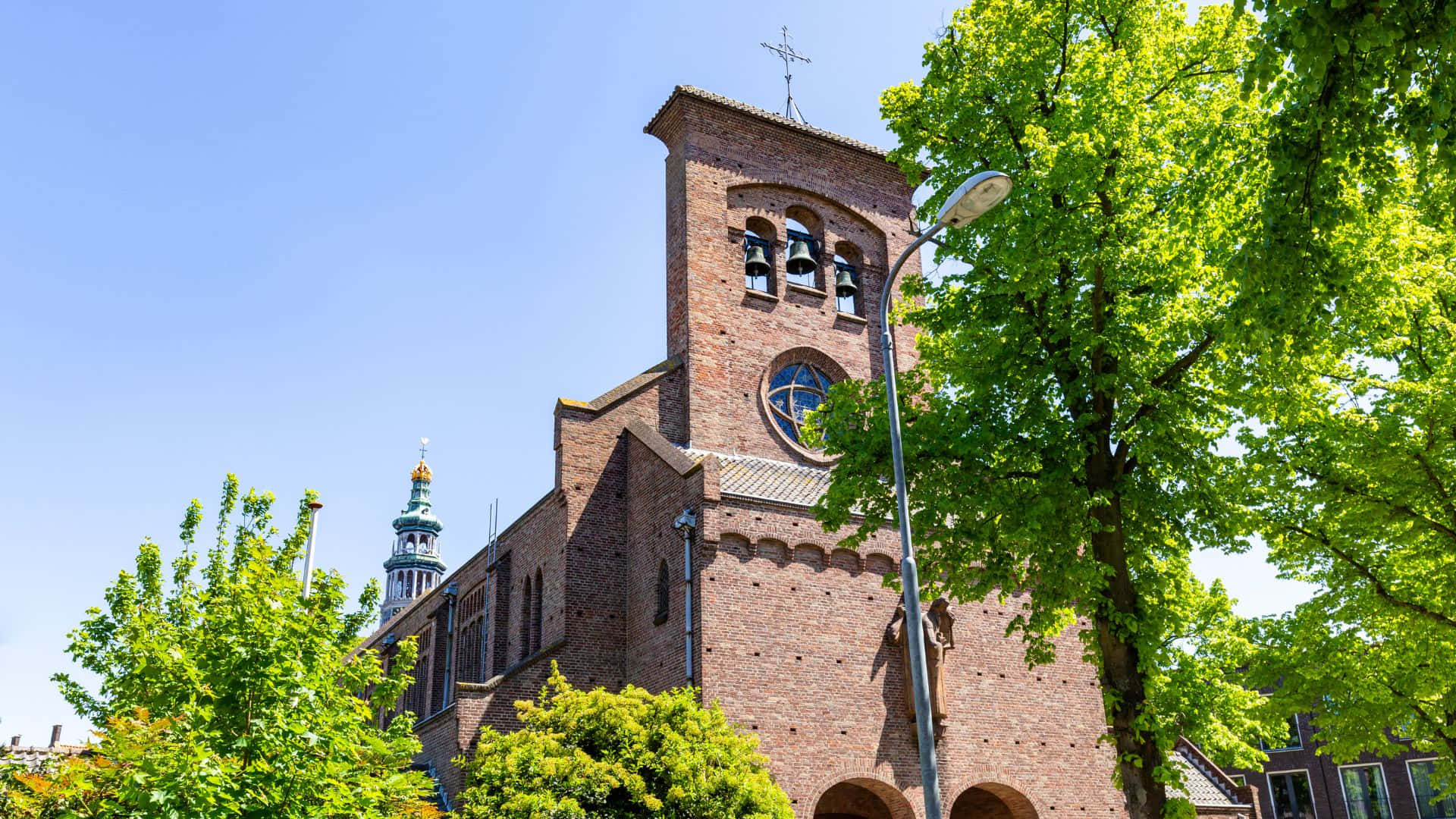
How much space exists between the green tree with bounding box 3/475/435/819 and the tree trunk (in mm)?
8128

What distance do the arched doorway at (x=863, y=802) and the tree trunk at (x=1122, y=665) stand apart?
7338 mm

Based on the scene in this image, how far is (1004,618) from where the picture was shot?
22609mm

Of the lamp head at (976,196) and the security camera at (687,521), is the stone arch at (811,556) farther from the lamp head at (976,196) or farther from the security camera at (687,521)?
the lamp head at (976,196)

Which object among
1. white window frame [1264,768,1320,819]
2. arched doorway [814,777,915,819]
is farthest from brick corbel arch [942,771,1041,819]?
white window frame [1264,768,1320,819]

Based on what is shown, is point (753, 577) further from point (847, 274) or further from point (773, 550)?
point (847, 274)

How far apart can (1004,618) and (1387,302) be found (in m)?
11.3

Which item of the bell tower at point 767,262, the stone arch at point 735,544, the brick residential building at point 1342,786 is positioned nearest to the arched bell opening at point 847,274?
the bell tower at point 767,262

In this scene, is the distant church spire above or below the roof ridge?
above

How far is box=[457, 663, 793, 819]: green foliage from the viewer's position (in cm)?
1479

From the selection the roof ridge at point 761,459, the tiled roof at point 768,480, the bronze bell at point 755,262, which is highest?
the bronze bell at point 755,262

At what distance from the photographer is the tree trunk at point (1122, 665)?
500 inches

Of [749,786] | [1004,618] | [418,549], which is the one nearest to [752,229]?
[1004,618]

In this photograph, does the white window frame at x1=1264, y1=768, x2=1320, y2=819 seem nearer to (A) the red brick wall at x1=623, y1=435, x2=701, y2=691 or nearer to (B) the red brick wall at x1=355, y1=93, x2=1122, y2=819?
(B) the red brick wall at x1=355, y1=93, x2=1122, y2=819

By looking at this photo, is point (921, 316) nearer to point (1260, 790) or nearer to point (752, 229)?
point (752, 229)
